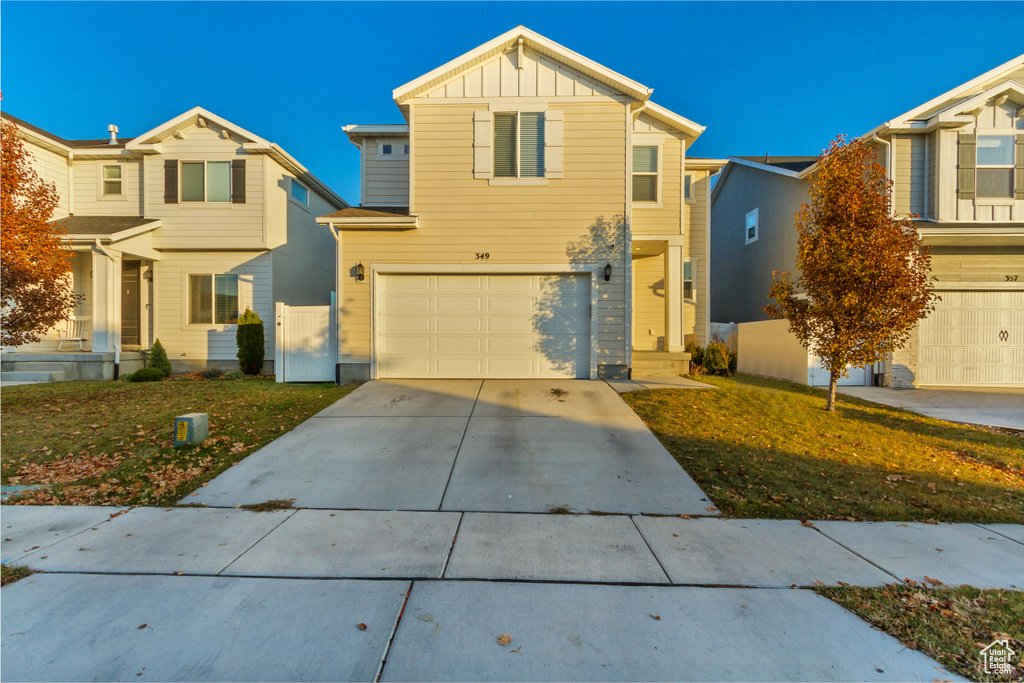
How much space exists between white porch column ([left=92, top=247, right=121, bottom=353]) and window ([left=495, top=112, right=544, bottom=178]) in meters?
10.1

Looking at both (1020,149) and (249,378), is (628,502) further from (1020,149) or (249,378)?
(1020,149)

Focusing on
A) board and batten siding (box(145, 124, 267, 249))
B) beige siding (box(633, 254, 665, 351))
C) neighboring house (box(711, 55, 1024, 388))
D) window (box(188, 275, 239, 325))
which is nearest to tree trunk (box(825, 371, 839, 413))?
neighboring house (box(711, 55, 1024, 388))

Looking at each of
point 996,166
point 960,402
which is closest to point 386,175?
point 960,402

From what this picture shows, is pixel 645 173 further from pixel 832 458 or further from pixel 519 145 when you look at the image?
pixel 832 458

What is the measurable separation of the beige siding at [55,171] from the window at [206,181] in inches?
122

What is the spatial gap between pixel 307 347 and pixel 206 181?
648 centimetres

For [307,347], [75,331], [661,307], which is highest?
[661,307]

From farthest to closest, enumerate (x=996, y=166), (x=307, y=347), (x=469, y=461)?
(x=996, y=166) → (x=307, y=347) → (x=469, y=461)

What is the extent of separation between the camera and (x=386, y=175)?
13.5 m

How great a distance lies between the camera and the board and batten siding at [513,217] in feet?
34.5

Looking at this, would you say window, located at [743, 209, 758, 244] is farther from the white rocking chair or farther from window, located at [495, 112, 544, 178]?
the white rocking chair

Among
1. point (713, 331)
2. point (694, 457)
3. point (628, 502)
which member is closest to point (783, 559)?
point (628, 502)

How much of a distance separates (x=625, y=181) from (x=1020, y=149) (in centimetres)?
952

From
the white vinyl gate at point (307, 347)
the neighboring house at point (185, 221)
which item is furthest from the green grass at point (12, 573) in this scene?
the neighboring house at point (185, 221)
